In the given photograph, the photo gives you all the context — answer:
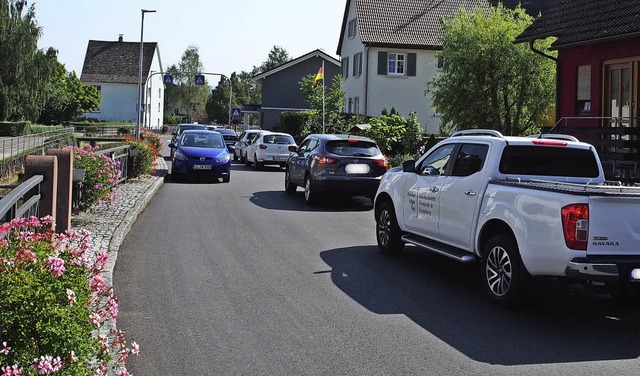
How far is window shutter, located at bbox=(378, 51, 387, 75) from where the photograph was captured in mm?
48938

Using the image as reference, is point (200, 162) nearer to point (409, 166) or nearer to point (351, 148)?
point (351, 148)

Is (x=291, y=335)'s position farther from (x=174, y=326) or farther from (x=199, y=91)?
(x=199, y=91)

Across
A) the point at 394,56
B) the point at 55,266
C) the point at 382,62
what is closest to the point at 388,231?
the point at 55,266

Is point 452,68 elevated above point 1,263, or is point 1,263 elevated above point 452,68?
point 452,68

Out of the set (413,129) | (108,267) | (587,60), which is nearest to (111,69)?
(413,129)

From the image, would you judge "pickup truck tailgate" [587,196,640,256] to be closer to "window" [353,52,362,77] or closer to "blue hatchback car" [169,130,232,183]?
"blue hatchback car" [169,130,232,183]

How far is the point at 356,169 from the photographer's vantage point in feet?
55.6

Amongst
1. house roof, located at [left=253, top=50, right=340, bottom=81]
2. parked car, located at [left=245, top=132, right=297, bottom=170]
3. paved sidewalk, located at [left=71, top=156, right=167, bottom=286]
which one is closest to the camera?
paved sidewalk, located at [left=71, top=156, right=167, bottom=286]

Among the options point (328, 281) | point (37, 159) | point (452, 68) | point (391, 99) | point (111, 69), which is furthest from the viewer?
point (111, 69)

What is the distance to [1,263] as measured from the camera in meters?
3.77

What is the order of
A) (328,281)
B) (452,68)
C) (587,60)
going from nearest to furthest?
(328,281) → (587,60) → (452,68)

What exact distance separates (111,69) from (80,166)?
261ft

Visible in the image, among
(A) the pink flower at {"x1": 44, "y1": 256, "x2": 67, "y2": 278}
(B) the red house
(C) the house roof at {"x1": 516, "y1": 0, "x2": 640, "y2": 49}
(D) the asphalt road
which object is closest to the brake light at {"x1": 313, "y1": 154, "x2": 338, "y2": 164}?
(D) the asphalt road

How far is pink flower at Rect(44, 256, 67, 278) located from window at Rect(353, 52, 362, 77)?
1866 inches
